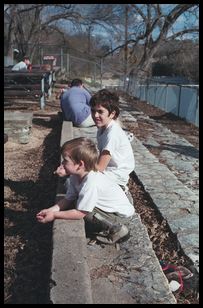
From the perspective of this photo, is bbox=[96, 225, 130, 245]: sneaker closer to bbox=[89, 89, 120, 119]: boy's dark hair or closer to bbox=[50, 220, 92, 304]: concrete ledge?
bbox=[50, 220, 92, 304]: concrete ledge

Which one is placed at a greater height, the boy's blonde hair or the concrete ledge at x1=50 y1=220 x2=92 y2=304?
the boy's blonde hair

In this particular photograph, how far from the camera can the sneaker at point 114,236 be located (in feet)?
11.3

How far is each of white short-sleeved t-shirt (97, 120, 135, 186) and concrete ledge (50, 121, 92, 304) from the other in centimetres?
80

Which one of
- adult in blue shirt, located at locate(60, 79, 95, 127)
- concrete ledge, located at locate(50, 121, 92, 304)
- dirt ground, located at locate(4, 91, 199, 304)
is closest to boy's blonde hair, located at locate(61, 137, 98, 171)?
concrete ledge, located at locate(50, 121, 92, 304)

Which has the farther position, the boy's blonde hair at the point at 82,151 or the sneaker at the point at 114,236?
the sneaker at the point at 114,236

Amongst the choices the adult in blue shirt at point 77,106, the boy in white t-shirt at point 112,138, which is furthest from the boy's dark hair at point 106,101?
the adult in blue shirt at point 77,106

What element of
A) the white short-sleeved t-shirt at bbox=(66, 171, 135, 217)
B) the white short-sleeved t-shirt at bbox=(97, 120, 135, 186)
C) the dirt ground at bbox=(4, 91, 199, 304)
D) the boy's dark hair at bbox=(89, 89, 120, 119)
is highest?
the boy's dark hair at bbox=(89, 89, 120, 119)

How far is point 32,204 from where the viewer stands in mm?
4613

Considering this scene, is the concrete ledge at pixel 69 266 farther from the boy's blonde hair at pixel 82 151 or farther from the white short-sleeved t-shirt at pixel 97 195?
the boy's blonde hair at pixel 82 151

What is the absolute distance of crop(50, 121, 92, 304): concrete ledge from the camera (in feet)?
7.99

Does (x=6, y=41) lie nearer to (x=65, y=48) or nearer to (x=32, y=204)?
(x=65, y=48)

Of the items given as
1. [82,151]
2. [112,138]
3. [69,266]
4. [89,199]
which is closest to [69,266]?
[69,266]

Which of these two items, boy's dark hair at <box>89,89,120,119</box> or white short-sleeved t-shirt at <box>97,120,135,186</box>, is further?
boy's dark hair at <box>89,89,120,119</box>
